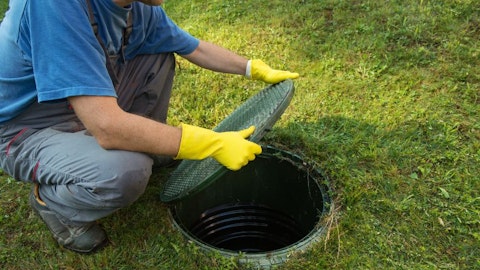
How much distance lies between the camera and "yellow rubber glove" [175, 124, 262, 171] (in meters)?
1.91

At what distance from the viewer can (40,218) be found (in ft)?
7.88

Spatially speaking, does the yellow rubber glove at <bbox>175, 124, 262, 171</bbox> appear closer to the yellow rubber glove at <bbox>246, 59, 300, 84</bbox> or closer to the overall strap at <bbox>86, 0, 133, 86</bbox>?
the overall strap at <bbox>86, 0, 133, 86</bbox>

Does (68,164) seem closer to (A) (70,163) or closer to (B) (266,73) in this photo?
(A) (70,163)

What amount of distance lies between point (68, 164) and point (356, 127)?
1.69 metres

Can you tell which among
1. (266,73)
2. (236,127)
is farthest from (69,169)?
(266,73)

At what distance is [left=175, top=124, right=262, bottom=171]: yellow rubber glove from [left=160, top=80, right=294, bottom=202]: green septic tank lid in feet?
0.20

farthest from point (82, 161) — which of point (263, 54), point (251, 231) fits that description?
point (263, 54)

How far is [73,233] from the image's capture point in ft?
7.12

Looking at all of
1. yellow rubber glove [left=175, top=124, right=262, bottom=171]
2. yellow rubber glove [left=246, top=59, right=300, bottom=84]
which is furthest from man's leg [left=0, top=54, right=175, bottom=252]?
yellow rubber glove [left=246, top=59, right=300, bottom=84]

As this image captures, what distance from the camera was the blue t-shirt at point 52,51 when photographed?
163 cm

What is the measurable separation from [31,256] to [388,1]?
3206 millimetres

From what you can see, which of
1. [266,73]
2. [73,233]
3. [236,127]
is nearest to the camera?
[73,233]

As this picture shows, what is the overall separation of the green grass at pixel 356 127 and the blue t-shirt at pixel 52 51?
78cm

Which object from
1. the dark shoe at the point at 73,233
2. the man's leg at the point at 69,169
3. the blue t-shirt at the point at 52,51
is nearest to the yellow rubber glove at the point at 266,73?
the man's leg at the point at 69,169
